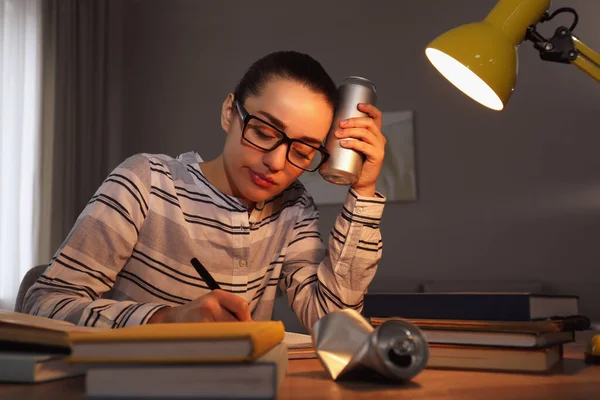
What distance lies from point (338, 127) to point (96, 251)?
0.53 meters

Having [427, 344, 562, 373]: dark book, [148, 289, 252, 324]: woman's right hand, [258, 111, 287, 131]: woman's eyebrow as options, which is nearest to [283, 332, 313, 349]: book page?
[148, 289, 252, 324]: woman's right hand

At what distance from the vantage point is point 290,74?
4.20 feet

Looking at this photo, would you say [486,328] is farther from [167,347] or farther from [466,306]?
[167,347]

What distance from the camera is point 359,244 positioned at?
1.34 m

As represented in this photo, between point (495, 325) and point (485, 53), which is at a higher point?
point (485, 53)

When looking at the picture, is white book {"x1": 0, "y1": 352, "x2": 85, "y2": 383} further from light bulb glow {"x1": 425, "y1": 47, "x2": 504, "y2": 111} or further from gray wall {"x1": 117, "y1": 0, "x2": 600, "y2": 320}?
gray wall {"x1": 117, "y1": 0, "x2": 600, "y2": 320}

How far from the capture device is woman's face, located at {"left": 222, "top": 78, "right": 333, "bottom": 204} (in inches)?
48.3

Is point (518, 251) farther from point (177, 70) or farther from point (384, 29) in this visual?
point (177, 70)

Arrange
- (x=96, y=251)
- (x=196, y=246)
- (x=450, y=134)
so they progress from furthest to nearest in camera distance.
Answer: (x=450, y=134)
(x=196, y=246)
(x=96, y=251)

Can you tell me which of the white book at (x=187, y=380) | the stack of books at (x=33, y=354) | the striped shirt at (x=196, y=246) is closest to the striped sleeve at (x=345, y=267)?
the striped shirt at (x=196, y=246)

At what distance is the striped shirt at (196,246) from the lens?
1.21 metres

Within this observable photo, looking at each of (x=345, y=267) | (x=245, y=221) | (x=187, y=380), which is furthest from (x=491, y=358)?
(x=245, y=221)

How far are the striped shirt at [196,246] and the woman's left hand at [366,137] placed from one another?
6 centimetres

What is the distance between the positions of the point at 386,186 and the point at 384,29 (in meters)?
0.97
